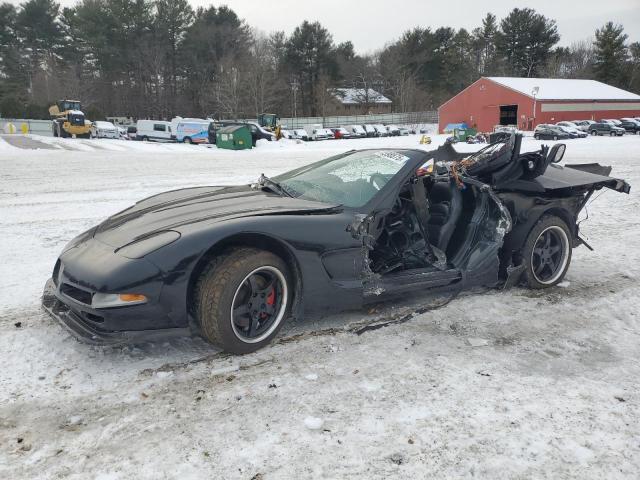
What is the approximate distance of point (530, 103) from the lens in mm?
48906

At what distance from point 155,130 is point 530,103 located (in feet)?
117

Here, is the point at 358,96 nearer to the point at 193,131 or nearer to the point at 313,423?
the point at 193,131

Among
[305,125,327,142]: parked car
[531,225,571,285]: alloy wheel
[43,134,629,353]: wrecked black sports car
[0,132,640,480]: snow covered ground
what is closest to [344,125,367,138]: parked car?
[305,125,327,142]: parked car

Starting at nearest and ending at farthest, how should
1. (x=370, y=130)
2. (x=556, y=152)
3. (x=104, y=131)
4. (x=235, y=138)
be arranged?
(x=556, y=152) < (x=235, y=138) < (x=104, y=131) < (x=370, y=130)

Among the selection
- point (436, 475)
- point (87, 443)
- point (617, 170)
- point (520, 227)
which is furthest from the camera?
point (617, 170)

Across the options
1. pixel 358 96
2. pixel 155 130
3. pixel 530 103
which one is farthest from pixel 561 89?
pixel 155 130

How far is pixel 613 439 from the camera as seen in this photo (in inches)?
95.4

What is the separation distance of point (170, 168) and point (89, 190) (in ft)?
16.1

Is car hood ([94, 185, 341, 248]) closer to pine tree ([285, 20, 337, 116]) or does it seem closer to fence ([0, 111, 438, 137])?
fence ([0, 111, 438, 137])

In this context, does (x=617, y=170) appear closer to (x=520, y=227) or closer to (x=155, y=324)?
(x=520, y=227)

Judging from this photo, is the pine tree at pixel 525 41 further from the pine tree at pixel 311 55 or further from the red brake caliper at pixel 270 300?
the red brake caliper at pixel 270 300

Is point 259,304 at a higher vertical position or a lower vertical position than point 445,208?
lower

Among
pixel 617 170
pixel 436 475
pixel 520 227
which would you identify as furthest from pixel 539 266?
pixel 617 170

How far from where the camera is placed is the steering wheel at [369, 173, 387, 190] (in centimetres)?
383
